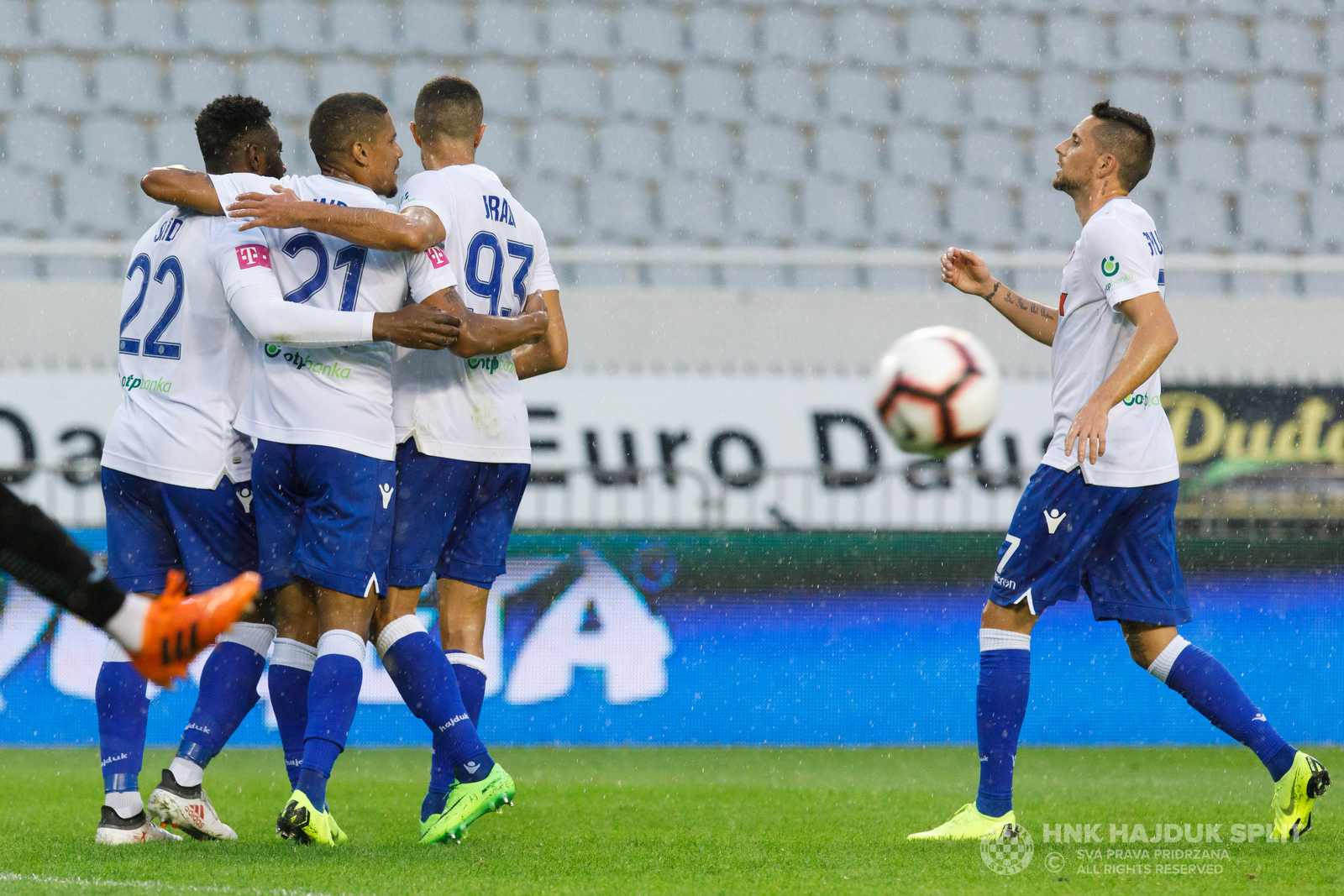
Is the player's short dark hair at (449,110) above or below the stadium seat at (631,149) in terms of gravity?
below

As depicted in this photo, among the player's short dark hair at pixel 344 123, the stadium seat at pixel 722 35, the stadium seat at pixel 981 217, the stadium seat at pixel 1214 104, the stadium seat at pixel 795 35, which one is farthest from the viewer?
Result: the stadium seat at pixel 1214 104

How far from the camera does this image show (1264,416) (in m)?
8.30

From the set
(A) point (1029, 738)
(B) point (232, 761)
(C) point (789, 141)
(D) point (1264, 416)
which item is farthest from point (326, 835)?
(C) point (789, 141)

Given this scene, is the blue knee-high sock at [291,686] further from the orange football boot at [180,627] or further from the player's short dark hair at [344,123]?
the player's short dark hair at [344,123]

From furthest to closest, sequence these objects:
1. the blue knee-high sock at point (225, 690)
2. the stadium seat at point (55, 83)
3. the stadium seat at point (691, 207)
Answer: the stadium seat at point (55, 83), the stadium seat at point (691, 207), the blue knee-high sock at point (225, 690)

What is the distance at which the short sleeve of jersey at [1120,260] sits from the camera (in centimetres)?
386

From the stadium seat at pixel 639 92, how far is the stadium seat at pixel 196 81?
289 centimetres

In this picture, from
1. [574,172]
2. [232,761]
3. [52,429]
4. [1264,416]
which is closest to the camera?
[232,761]

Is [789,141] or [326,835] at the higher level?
[789,141]

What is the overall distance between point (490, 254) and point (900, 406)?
1.33m

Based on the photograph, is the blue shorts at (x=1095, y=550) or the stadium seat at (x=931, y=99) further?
the stadium seat at (x=931, y=99)

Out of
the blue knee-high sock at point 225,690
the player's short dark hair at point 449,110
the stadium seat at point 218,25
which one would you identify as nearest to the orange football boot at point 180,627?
the blue knee-high sock at point 225,690

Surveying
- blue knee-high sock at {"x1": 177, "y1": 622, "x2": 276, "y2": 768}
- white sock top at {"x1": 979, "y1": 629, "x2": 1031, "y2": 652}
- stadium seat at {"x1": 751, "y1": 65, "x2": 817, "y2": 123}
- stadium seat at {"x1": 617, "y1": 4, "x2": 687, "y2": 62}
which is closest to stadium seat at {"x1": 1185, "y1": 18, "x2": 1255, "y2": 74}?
stadium seat at {"x1": 751, "y1": 65, "x2": 817, "y2": 123}

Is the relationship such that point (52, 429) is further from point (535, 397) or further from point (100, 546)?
point (535, 397)
